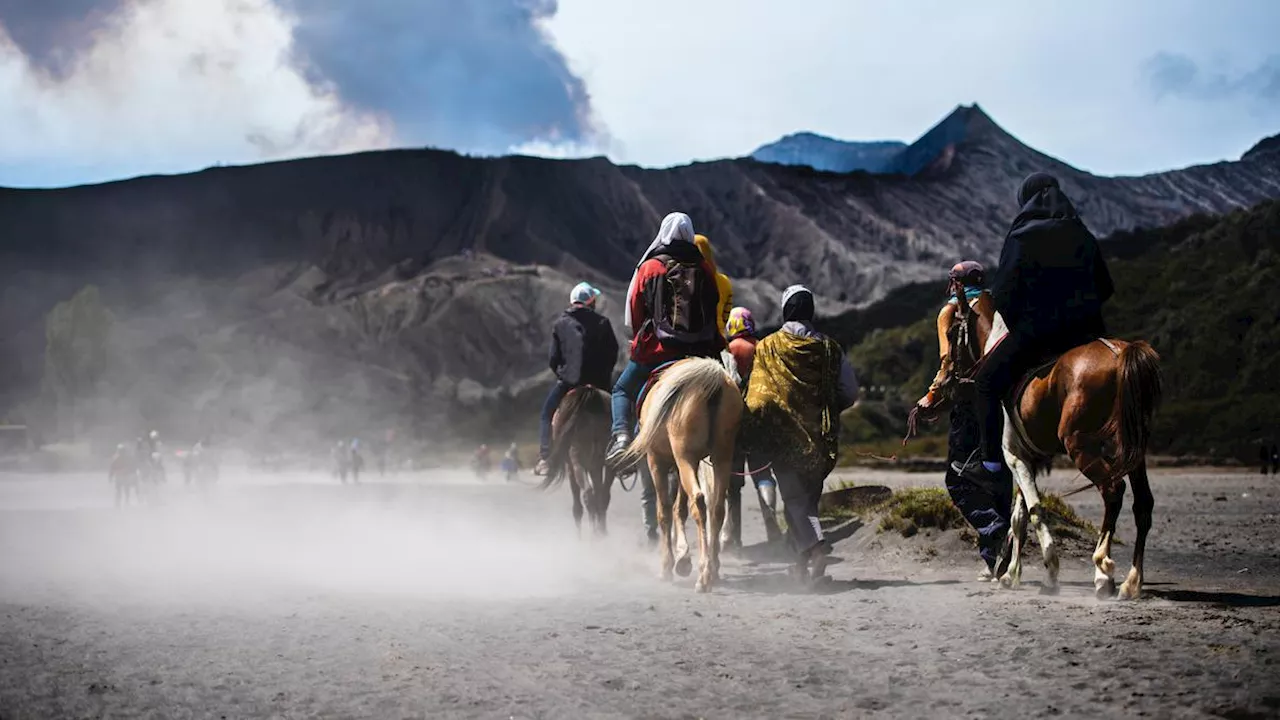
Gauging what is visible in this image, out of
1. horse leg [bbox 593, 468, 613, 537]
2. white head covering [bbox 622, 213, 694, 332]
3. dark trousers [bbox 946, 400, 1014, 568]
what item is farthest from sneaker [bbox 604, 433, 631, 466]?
dark trousers [bbox 946, 400, 1014, 568]

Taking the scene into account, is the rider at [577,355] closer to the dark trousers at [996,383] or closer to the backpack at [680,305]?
the backpack at [680,305]

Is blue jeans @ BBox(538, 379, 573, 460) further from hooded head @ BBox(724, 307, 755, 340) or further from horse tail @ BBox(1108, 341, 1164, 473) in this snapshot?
horse tail @ BBox(1108, 341, 1164, 473)

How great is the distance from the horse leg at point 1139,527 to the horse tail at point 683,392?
2.98 meters

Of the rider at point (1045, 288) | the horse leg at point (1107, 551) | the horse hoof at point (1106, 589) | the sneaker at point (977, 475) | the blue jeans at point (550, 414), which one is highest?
the rider at point (1045, 288)

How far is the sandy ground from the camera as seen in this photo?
5.14 meters

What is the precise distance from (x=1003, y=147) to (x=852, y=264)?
36290 millimetres

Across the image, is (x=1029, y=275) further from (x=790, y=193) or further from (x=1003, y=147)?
(x=1003, y=147)

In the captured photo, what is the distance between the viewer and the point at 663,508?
9477 mm

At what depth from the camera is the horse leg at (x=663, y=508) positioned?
9.34 m

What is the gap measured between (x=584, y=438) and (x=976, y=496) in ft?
14.3

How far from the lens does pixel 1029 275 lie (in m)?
7.85

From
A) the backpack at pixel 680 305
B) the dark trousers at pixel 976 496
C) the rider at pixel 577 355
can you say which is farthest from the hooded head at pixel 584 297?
the dark trousers at pixel 976 496

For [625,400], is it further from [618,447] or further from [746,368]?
[746,368]

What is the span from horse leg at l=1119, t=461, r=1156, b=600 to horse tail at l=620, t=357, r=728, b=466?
2976 millimetres
